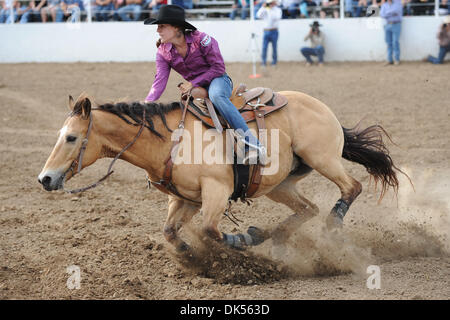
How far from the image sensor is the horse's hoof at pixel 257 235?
540cm

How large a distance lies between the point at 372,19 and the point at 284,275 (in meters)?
11.7

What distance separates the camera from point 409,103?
11.2 meters

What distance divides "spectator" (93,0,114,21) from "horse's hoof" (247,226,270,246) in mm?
12624

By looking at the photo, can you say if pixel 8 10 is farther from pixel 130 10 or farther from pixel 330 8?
pixel 330 8

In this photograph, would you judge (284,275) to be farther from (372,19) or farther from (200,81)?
(372,19)

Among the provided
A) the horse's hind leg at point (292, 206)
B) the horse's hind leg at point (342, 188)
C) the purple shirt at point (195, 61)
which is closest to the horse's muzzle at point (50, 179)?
the purple shirt at point (195, 61)

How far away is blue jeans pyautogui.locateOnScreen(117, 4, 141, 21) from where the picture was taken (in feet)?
54.1

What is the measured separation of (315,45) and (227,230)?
33.3 ft

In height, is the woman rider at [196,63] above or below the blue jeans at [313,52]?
above

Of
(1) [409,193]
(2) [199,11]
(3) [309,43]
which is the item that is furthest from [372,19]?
(1) [409,193]

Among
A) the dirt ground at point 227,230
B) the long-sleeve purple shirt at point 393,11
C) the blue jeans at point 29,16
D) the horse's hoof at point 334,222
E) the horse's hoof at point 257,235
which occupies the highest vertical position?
the blue jeans at point 29,16

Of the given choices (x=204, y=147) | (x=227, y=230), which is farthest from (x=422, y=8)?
(x=204, y=147)

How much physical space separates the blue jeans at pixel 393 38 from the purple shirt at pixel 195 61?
34.7ft

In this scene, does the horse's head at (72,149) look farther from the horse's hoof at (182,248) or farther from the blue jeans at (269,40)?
the blue jeans at (269,40)
